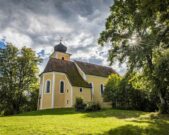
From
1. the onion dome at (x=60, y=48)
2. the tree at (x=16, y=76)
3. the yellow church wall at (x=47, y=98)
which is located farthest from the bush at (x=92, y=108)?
the onion dome at (x=60, y=48)

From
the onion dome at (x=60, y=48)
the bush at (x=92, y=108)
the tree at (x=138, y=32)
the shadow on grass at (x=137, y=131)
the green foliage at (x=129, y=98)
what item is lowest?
the shadow on grass at (x=137, y=131)

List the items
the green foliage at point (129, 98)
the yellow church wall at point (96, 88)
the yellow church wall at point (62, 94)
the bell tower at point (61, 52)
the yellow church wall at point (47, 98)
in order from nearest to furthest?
1. the green foliage at point (129, 98)
2. the yellow church wall at point (47, 98)
3. the yellow church wall at point (62, 94)
4. the yellow church wall at point (96, 88)
5. the bell tower at point (61, 52)

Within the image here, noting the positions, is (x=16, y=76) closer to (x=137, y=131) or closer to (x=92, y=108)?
(x=92, y=108)

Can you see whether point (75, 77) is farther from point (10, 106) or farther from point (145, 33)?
point (145, 33)

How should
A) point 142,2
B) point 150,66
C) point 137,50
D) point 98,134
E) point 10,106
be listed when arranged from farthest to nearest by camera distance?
point 10,106 < point 150,66 < point 137,50 < point 142,2 < point 98,134

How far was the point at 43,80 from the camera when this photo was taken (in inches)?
1538

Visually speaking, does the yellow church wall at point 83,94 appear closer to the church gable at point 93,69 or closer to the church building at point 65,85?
the church building at point 65,85

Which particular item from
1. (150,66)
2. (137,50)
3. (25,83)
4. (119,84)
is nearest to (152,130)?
(137,50)

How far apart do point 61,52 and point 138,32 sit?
34279 mm

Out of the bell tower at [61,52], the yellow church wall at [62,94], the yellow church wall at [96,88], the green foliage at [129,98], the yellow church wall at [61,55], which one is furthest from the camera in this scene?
the bell tower at [61,52]

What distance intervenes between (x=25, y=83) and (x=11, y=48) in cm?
753

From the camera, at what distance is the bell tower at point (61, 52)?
5012 cm

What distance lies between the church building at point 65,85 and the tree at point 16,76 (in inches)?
267

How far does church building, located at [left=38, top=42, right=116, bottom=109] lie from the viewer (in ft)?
126
